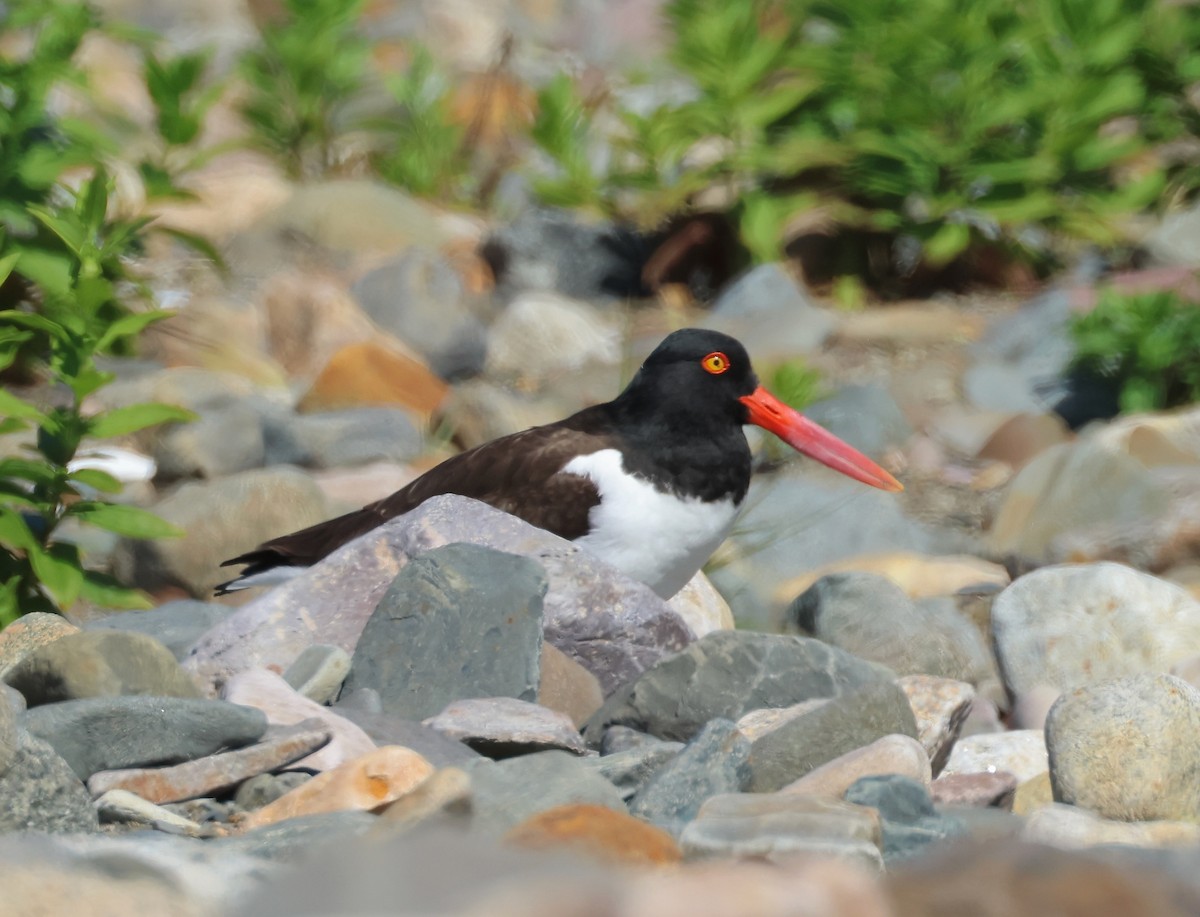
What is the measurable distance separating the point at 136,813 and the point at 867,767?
1.31m

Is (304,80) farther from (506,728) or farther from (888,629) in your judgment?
(506,728)

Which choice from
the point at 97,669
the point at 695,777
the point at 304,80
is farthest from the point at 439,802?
the point at 304,80

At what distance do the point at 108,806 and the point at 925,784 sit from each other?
4.82ft

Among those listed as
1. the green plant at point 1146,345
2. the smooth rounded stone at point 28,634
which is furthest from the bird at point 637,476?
the green plant at point 1146,345

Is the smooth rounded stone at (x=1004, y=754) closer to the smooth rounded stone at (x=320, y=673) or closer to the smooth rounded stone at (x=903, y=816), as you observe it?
the smooth rounded stone at (x=903, y=816)

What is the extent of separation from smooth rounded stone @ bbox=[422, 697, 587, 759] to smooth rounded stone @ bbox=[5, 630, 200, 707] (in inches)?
22.0

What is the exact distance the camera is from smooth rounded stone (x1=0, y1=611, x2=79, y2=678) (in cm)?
388

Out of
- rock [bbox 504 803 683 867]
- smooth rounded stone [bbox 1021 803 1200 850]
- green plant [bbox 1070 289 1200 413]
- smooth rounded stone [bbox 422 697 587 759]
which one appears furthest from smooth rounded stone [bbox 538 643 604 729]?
green plant [bbox 1070 289 1200 413]

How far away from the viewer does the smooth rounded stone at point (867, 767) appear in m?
3.12

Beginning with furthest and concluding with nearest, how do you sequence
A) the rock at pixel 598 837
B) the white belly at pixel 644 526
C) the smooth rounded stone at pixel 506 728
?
1. the white belly at pixel 644 526
2. the smooth rounded stone at pixel 506 728
3. the rock at pixel 598 837

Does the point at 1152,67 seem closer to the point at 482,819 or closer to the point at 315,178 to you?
the point at 315,178

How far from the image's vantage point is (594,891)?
170 centimetres

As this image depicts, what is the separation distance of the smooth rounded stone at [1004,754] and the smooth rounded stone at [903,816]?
80 cm

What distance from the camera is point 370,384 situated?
7332 millimetres
